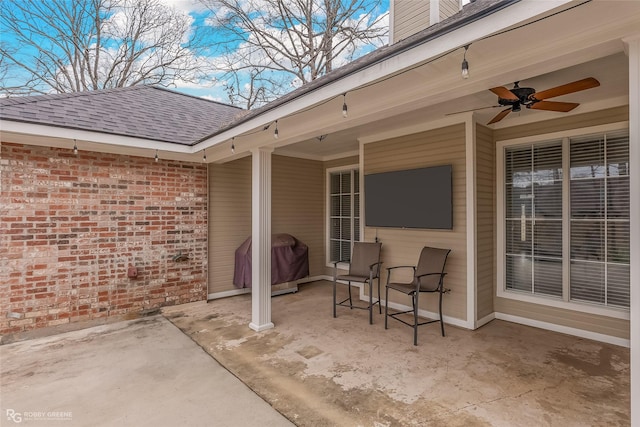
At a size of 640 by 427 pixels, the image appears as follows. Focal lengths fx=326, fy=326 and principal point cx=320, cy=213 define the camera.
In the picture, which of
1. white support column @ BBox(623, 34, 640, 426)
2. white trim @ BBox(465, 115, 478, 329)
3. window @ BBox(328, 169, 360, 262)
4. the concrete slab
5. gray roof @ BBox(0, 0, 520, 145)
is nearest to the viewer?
white support column @ BBox(623, 34, 640, 426)

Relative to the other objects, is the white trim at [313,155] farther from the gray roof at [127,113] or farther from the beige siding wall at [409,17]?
the beige siding wall at [409,17]

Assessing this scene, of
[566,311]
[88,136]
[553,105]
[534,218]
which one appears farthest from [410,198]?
[88,136]

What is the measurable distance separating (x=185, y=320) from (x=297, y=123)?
3.13m

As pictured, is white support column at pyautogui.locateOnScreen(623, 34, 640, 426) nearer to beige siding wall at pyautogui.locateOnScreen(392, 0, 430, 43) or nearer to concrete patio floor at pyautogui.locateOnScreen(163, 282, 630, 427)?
concrete patio floor at pyautogui.locateOnScreen(163, 282, 630, 427)

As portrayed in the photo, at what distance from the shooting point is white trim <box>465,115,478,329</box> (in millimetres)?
4070

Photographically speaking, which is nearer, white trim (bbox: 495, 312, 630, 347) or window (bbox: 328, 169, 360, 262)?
white trim (bbox: 495, 312, 630, 347)

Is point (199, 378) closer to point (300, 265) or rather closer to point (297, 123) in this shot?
point (297, 123)

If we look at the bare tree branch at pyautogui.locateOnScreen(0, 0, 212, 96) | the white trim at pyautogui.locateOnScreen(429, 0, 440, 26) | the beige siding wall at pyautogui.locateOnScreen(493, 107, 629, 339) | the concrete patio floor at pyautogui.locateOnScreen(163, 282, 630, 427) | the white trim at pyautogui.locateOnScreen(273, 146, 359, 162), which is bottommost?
the concrete patio floor at pyautogui.locateOnScreen(163, 282, 630, 427)

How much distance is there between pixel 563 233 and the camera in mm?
3938

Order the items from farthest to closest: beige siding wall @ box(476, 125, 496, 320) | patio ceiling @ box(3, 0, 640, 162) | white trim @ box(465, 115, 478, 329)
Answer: beige siding wall @ box(476, 125, 496, 320) < white trim @ box(465, 115, 478, 329) < patio ceiling @ box(3, 0, 640, 162)

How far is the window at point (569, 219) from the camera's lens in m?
3.59

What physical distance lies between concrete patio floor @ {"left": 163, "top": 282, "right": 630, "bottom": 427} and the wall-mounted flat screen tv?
4.66 feet

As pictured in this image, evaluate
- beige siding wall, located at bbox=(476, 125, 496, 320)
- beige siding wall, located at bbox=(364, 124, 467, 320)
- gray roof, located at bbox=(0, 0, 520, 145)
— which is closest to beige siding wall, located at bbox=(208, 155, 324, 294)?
gray roof, located at bbox=(0, 0, 520, 145)

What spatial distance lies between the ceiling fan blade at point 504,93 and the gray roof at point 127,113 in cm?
387
